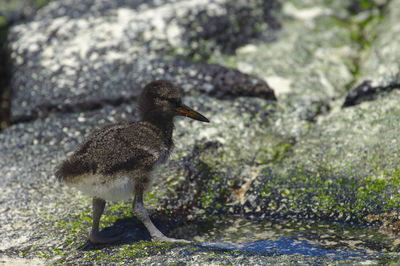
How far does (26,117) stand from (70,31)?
163 cm

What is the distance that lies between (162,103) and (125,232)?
52.5 inches

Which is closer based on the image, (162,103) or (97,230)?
(97,230)

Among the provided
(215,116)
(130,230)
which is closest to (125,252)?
(130,230)

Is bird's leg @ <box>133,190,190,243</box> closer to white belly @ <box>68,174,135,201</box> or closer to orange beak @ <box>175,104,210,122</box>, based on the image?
white belly @ <box>68,174,135,201</box>

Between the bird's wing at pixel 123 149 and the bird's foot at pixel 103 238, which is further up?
the bird's wing at pixel 123 149

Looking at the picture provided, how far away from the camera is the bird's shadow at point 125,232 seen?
4457 mm

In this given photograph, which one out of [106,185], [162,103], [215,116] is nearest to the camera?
[106,185]

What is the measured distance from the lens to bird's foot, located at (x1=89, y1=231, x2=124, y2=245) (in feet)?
14.5

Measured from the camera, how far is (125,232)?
474 cm

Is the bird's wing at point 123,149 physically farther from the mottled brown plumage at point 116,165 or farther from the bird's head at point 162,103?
the bird's head at point 162,103

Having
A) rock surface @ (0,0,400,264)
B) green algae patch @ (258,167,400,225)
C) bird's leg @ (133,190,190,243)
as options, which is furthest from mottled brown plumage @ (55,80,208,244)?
green algae patch @ (258,167,400,225)

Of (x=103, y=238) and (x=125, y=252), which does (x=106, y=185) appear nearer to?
(x=103, y=238)

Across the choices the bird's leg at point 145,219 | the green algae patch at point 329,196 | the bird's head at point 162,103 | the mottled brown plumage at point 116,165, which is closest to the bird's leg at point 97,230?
the mottled brown plumage at point 116,165

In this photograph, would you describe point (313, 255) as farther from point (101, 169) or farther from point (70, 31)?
point (70, 31)
